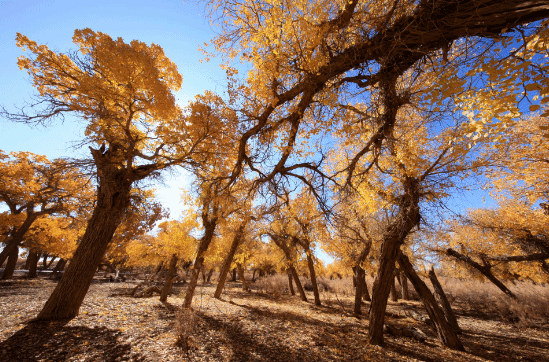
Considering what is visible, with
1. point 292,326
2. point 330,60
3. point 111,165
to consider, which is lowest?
point 292,326

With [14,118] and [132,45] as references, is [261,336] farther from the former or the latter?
[132,45]

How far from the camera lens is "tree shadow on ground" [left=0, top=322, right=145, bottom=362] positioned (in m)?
3.66

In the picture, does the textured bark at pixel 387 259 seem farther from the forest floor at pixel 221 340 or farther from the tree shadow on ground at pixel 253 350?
the tree shadow on ground at pixel 253 350

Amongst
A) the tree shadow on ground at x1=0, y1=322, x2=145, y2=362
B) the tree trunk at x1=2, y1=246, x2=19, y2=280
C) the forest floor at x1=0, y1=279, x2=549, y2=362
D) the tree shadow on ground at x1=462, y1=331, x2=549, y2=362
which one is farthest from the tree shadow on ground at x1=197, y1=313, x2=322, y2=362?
the tree trunk at x1=2, y1=246, x2=19, y2=280

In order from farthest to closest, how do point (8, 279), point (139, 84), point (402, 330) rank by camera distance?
point (8, 279), point (402, 330), point (139, 84)

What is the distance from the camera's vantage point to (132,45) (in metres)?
5.54

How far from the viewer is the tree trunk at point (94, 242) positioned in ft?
17.1

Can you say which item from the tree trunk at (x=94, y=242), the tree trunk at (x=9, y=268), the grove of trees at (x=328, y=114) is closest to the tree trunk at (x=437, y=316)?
the grove of trees at (x=328, y=114)

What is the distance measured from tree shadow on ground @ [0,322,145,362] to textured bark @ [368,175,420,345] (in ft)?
19.3

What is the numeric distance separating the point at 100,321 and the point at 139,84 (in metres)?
6.58

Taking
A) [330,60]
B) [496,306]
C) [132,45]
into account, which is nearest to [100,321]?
[132,45]

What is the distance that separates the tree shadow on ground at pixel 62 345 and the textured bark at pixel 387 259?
5.88m

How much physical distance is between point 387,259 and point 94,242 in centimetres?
829

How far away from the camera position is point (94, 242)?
18.5ft
